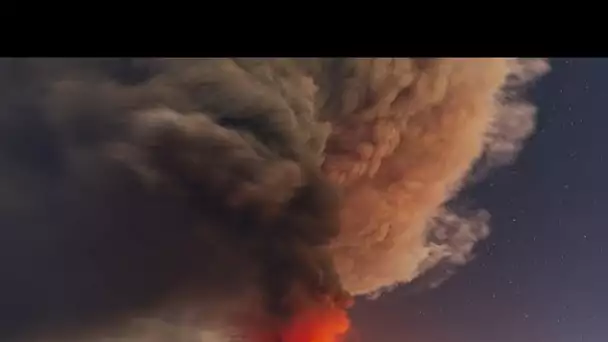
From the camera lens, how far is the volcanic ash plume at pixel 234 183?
1.27 m

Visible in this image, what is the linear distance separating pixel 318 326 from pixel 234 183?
0.36 m

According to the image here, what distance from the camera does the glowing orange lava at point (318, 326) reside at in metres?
1.40

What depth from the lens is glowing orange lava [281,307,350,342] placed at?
4.59 feet

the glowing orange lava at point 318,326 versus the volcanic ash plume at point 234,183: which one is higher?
the volcanic ash plume at point 234,183

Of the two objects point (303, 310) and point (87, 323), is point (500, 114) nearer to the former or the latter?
point (303, 310)

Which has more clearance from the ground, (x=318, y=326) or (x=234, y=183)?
(x=234, y=183)

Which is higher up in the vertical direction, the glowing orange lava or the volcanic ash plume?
the volcanic ash plume

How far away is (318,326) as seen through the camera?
1.43 metres

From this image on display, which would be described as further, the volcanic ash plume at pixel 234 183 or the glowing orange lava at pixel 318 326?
the glowing orange lava at pixel 318 326

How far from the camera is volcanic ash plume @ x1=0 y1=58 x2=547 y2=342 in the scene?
127 cm

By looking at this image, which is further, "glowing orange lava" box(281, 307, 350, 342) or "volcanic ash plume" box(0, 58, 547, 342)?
"glowing orange lava" box(281, 307, 350, 342)
